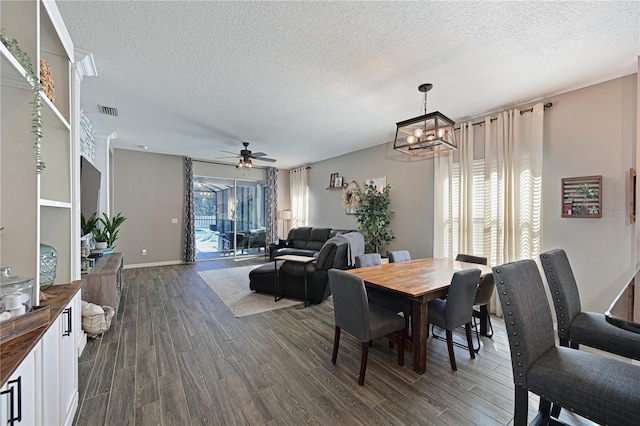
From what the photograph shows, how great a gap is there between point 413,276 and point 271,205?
6172 mm

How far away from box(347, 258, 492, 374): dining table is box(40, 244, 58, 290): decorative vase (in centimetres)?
232

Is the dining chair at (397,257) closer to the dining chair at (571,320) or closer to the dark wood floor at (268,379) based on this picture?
the dark wood floor at (268,379)

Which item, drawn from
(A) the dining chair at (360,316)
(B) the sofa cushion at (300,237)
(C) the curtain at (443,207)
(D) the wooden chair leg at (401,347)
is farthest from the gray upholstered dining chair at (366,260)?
(B) the sofa cushion at (300,237)

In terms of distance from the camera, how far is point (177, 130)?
460cm

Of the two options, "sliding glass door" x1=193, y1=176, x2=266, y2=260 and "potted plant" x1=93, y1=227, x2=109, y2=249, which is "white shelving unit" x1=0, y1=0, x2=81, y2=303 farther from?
"sliding glass door" x1=193, y1=176, x2=266, y2=260

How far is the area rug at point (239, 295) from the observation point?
370 centimetres

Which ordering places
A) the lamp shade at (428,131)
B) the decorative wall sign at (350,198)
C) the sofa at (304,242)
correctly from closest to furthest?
the lamp shade at (428,131) < the decorative wall sign at (350,198) < the sofa at (304,242)

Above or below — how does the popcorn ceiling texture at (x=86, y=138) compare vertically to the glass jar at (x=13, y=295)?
above

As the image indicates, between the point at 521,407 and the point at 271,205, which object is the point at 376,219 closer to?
the point at 521,407

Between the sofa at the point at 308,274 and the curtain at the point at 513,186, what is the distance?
218cm

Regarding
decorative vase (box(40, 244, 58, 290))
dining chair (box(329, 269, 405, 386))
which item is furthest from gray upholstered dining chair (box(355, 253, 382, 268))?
decorative vase (box(40, 244, 58, 290))

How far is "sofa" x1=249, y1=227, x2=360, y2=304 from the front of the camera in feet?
13.0

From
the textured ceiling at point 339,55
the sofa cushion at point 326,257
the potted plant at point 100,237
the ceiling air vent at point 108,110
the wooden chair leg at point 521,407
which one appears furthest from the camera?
the potted plant at point 100,237

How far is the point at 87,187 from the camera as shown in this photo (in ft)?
10.9
